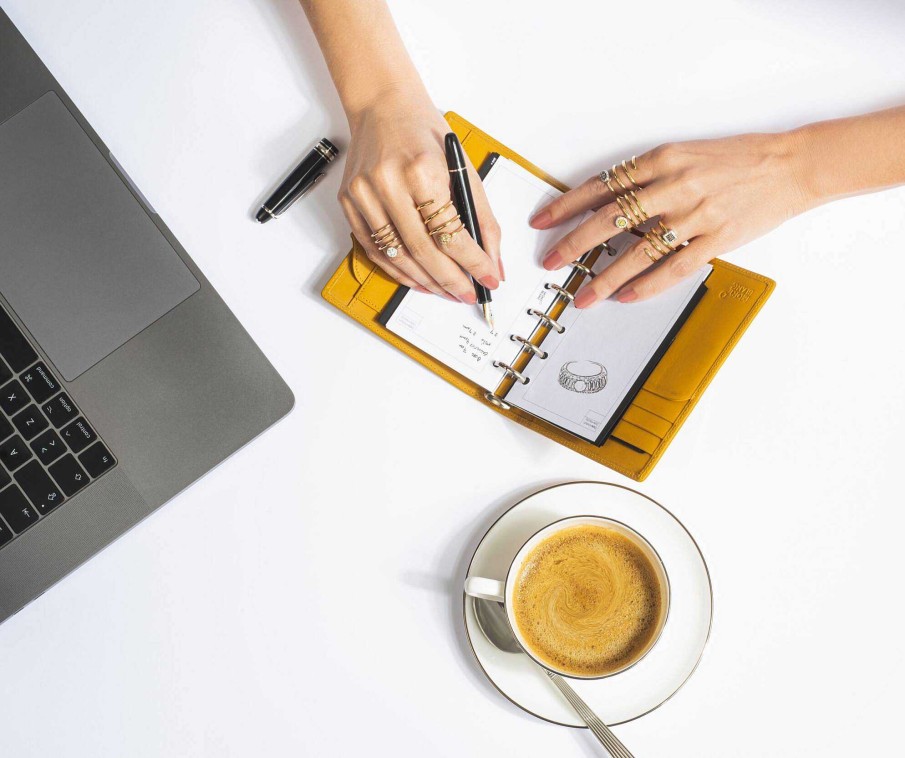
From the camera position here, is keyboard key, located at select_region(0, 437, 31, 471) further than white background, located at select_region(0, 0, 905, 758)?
No

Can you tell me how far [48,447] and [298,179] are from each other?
0.39 meters

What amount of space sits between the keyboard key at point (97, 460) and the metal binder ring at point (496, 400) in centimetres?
40

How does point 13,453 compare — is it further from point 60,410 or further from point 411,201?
point 411,201

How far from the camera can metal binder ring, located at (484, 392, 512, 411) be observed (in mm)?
778

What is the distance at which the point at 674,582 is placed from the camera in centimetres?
80

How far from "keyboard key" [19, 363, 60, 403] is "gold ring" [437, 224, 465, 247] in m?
0.42

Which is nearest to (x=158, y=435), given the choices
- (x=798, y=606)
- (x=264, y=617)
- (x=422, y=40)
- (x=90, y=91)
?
(x=264, y=617)

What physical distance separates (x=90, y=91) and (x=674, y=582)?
870 mm

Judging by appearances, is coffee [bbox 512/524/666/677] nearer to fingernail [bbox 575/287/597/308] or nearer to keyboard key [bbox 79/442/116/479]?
fingernail [bbox 575/287/597/308]

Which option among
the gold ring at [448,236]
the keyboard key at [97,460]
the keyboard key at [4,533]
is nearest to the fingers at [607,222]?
the gold ring at [448,236]

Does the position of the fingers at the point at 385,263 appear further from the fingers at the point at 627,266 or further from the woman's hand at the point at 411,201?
the fingers at the point at 627,266

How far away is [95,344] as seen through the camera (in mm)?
746

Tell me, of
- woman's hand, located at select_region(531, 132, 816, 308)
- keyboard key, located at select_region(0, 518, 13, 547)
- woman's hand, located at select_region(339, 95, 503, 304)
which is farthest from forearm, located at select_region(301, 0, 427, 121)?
keyboard key, located at select_region(0, 518, 13, 547)

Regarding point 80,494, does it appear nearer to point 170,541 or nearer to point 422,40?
point 170,541
